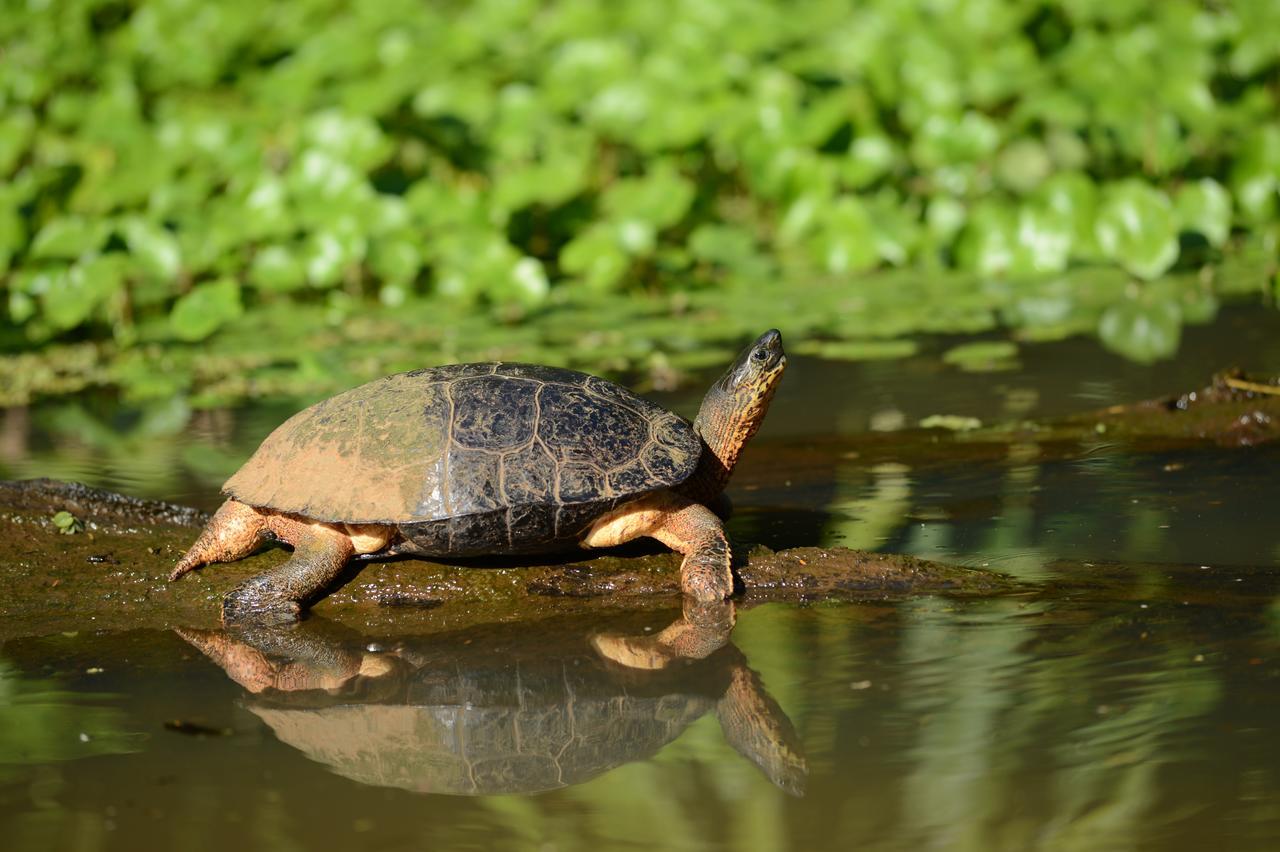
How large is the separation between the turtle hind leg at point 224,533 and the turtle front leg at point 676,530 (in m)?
1.12

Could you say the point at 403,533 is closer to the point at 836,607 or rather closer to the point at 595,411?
the point at 595,411

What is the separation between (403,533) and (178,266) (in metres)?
6.34

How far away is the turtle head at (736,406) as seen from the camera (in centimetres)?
468

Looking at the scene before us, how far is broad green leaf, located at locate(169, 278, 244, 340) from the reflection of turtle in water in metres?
5.30

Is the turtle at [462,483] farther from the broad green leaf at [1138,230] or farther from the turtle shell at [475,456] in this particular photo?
the broad green leaf at [1138,230]

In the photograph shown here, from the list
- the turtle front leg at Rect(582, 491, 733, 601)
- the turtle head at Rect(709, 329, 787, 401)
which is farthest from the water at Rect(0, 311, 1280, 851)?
the turtle head at Rect(709, 329, 787, 401)

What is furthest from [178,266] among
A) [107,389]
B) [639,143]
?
[639,143]

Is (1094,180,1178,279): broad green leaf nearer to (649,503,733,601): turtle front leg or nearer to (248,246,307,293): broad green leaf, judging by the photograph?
(248,246,307,293): broad green leaf

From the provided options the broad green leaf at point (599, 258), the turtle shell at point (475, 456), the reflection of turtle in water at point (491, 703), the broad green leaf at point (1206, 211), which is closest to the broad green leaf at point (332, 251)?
the broad green leaf at point (599, 258)

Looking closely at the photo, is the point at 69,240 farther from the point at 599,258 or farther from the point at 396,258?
the point at 599,258

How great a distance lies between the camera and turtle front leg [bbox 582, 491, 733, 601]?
166 inches

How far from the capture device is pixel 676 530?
4422 millimetres

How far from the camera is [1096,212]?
981cm

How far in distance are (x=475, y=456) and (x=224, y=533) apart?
935 millimetres
